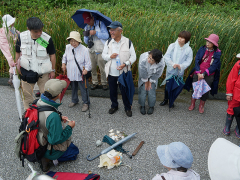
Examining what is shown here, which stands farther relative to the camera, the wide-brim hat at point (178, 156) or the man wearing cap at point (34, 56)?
the man wearing cap at point (34, 56)

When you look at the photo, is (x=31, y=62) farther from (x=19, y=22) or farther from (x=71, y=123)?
(x=19, y=22)

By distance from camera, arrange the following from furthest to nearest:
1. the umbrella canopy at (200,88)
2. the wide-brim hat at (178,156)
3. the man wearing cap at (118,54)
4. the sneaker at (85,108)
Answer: the sneaker at (85,108) → the umbrella canopy at (200,88) → the man wearing cap at (118,54) → the wide-brim hat at (178,156)

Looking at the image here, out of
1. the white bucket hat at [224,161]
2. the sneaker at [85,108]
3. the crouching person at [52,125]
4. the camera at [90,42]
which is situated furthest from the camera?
the camera at [90,42]

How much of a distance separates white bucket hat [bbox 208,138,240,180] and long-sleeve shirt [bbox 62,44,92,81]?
2674 mm

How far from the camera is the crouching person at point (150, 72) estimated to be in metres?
3.33

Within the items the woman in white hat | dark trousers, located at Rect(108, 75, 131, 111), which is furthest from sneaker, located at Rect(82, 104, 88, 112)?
dark trousers, located at Rect(108, 75, 131, 111)

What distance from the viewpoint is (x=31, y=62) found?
3188 millimetres

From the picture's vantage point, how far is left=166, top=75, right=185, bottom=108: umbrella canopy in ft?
12.5

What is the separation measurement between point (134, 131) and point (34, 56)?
2.07m

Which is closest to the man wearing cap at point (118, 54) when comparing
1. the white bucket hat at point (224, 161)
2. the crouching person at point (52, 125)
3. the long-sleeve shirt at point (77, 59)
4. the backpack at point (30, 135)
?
the long-sleeve shirt at point (77, 59)

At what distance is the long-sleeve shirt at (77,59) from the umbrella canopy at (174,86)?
1605mm

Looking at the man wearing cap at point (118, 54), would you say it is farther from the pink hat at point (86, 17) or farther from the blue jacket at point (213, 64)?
the blue jacket at point (213, 64)

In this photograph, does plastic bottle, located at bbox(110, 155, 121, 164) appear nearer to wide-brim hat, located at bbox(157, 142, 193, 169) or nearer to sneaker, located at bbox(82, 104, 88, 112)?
wide-brim hat, located at bbox(157, 142, 193, 169)

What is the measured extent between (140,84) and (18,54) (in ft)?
7.23
